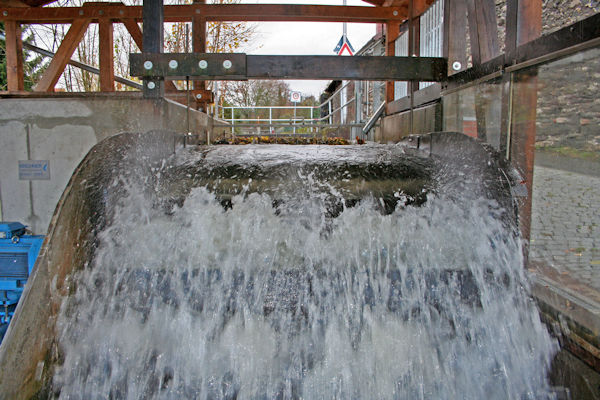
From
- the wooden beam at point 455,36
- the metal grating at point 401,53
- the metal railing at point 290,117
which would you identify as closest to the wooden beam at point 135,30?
→ the metal grating at point 401,53

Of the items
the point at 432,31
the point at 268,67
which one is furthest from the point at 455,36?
the point at 268,67

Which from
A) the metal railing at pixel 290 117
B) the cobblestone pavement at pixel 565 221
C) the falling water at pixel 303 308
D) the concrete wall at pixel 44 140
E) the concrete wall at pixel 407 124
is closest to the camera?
the falling water at pixel 303 308

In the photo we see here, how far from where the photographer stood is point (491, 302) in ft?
7.25

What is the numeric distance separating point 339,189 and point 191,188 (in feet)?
3.02

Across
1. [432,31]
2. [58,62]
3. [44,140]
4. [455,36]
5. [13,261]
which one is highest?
[432,31]

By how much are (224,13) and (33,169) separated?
327cm

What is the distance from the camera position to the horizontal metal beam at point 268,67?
3.04 meters

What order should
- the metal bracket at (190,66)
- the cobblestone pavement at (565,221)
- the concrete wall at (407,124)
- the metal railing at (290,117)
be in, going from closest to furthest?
the cobblestone pavement at (565,221), the metal bracket at (190,66), the concrete wall at (407,124), the metal railing at (290,117)

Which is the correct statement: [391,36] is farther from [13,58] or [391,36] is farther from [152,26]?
[13,58]

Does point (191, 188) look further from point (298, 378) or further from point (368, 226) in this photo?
point (298, 378)

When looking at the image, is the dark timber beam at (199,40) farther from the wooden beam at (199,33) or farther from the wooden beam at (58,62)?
the wooden beam at (58,62)

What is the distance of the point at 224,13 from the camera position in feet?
20.2

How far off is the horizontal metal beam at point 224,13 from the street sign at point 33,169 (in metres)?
2.29

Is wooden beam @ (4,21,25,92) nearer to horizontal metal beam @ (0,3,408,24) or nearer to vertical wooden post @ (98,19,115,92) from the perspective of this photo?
horizontal metal beam @ (0,3,408,24)
